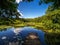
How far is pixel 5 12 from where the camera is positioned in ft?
24.7

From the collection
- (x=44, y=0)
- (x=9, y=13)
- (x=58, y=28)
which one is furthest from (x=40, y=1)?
(x=58, y=28)

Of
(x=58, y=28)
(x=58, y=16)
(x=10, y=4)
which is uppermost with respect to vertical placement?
(x=10, y=4)

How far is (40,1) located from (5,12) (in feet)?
15.5

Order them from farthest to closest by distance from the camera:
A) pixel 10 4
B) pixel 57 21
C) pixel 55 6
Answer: pixel 57 21
pixel 55 6
pixel 10 4

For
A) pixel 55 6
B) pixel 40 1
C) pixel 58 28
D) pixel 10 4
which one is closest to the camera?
pixel 10 4

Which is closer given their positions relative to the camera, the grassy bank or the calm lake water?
the calm lake water

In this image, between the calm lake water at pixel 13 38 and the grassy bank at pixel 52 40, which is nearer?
the calm lake water at pixel 13 38

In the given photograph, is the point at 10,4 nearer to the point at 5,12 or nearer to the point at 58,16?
the point at 5,12

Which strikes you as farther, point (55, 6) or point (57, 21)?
point (57, 21)

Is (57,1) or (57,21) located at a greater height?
(57,1)

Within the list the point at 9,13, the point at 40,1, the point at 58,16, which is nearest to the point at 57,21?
the point at 58,16

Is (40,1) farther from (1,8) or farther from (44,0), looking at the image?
(1,8)

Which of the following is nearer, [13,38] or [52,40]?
[52,40]

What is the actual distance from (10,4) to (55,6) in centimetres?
437
